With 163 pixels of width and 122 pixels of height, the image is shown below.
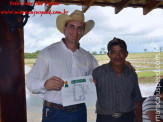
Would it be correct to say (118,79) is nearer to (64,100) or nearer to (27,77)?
(64,100)

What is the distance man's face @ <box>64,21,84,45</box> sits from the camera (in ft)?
5.39

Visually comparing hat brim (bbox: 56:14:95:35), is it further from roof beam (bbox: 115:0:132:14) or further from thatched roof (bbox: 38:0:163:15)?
roof beam (bbox: 115:0:132:14)

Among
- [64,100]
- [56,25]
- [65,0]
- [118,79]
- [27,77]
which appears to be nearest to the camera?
[64,100]

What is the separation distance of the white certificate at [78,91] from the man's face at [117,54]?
1.08 ft

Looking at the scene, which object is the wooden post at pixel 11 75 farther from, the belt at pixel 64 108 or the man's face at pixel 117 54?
the man's face at pixel 117 54

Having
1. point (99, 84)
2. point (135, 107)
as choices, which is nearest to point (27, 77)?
point (99, 84)

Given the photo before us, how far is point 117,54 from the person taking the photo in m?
1.74

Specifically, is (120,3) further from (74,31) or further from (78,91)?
(78,91)

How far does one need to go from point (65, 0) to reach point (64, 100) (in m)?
1.41

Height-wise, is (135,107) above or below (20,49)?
below

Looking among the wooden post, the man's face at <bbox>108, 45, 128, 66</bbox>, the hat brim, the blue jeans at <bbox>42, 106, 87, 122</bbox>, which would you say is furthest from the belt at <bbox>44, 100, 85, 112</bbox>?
the hat brim

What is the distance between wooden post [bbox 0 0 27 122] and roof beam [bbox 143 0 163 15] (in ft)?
5.99

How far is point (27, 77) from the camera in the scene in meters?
1.64

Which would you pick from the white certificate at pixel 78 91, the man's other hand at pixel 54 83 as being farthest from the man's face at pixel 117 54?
the man's other hand at pixel 54 83
